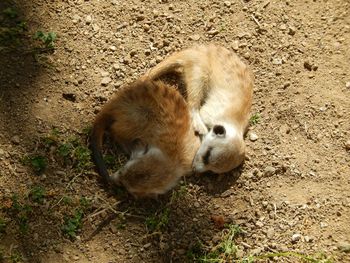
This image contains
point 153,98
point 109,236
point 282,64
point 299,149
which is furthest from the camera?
point 282,64

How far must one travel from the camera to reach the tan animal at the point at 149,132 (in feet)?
14.4

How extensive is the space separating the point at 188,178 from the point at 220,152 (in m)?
0.33

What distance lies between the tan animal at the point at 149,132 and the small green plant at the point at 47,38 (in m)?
0.76

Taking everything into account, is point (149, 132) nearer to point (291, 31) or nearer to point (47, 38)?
point (47, 38)

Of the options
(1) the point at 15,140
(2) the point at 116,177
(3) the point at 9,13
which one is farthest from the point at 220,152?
(3) the point at 9,13

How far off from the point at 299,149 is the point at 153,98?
1318mm

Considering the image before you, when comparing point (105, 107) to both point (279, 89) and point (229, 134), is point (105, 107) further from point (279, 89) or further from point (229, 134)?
point (279, 89)

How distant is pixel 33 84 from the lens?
4559mm

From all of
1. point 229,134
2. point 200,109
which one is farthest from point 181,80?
point 229,134

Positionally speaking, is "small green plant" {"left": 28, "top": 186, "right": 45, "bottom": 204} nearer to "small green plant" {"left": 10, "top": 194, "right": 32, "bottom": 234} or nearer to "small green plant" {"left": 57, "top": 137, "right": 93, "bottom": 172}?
"small green plant" {"left": 10, "top": 194, "right": 32, "bottom": 234}

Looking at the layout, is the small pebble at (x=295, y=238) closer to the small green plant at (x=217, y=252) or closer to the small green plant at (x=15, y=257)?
the small green plant at (x=217, y=252)

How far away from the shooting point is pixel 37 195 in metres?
4.15

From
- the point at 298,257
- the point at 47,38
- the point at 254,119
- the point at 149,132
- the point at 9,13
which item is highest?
the point at 9,13

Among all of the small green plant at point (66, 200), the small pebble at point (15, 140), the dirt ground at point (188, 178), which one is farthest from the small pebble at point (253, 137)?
the small pebble at point (15, 140)
